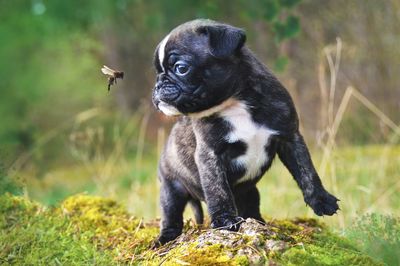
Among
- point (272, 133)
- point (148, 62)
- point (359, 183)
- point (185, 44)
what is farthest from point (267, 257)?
point (148, 62)

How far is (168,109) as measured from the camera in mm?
3750

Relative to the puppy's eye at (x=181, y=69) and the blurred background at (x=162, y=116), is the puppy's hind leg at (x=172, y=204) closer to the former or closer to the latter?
the puppy's eye at (x=181, y=69)

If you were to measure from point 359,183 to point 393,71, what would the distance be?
11.7 ft

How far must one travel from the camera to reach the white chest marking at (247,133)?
374 centimetres

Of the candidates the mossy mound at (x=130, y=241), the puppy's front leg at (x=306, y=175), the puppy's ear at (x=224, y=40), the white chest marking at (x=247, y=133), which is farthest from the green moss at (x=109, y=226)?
the puppy's ear at (x=224, y=40)

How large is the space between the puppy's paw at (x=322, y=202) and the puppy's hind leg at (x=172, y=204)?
84 cm

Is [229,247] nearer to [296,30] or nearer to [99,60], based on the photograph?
[296,30]

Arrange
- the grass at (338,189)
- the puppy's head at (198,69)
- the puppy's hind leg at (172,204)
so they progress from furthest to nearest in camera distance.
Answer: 1. the grass at (338,189)
2. the puppy's hind leg at (172,204)
3. the puppy's head at (198,69)

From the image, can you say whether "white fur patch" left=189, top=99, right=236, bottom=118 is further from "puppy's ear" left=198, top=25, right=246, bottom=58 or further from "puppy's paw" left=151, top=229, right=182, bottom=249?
"puppy's paw" left=151, top=229, right=182, bottom=249

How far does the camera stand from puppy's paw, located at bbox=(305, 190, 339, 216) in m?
3.76

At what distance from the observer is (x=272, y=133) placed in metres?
3.77

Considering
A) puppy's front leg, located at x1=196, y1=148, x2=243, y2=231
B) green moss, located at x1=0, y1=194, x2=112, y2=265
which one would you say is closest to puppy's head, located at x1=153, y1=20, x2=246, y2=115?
puppy's front leg, located at x1=196, y1=148, x2=243, y2=231

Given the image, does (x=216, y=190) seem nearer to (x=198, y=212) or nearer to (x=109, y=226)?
(x=198, y=212)

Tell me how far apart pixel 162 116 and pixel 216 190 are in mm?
4598
